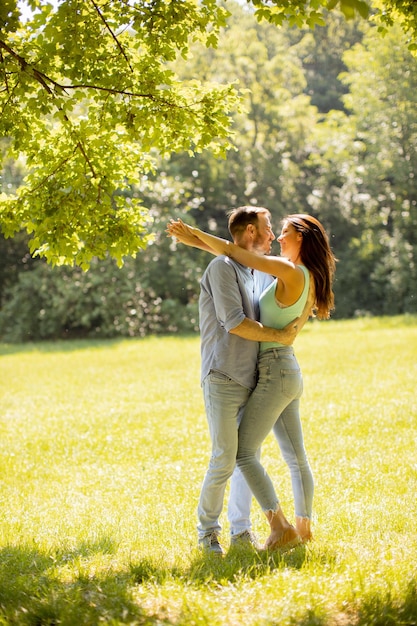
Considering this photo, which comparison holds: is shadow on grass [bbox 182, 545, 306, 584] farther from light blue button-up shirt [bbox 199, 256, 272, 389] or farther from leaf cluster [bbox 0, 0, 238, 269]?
leaf cluster [bbox 0, 0, 238, 269]

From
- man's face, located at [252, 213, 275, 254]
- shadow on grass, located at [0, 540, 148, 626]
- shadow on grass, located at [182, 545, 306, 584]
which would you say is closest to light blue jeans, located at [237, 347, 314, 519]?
shadow on grass, located at [182, 545, 306, 584]

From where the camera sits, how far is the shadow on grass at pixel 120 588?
3752 millimetres

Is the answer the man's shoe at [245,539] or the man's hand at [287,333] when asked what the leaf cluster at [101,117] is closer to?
the man's hand at [287,333]

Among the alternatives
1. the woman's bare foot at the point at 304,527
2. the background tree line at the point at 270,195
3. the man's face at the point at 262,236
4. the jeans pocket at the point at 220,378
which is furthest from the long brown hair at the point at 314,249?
the background tree line at the point at 270,195

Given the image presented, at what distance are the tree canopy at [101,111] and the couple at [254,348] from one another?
3.96 ft

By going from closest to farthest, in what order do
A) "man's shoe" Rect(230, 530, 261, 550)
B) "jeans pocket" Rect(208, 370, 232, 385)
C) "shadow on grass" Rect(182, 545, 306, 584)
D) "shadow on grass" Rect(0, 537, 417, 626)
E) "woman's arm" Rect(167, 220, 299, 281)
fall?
"shadow on grass" Rect(0, 537, 417, 626)
"shadow on grass" Rect(182, 545, 306, 584)
"woman's arm" Rect(167, 220, 299, 281)
"jeans pocket" Rect(208, 370, 232, 385)
"man's shoe" Rect(230, 530, 261, 550)

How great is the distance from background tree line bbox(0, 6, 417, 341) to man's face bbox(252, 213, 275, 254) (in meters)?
21.4

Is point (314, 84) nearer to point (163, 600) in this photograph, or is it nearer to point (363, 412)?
point (363, 412)

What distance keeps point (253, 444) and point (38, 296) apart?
23.6 metres

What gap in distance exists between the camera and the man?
15.8ft

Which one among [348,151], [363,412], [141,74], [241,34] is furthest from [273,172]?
[141,74]

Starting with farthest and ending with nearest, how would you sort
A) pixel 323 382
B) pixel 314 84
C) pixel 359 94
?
1. pixel 314 84
2. pixel 359 94
3. pixel 323 382

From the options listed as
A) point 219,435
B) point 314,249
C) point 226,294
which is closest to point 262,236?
point 314,249

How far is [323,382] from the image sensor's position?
14078 millimetres
